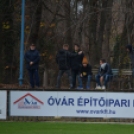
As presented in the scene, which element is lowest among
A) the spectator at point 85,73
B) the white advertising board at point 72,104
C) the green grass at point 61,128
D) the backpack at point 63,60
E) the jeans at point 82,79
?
the green grass at point 61,128

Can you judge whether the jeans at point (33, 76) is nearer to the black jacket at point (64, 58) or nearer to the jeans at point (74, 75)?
the black jacket at point (64, 58)

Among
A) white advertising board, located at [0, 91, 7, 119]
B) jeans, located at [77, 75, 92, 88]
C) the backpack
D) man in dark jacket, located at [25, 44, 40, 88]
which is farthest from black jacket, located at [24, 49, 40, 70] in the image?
white advertising board, located at [0, 91, 7, 119]

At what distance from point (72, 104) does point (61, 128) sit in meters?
2.21

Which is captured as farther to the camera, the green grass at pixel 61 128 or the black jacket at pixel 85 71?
the black jacket at pixel 85 71

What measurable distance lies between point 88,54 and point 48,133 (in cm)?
1733

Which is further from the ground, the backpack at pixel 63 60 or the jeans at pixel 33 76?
the backpack at pixel 63 60

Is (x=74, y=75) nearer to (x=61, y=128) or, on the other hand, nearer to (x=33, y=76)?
(x=33, y=76)

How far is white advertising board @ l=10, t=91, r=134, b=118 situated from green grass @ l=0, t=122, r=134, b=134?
72cm

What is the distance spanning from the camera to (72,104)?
2095 centimetres

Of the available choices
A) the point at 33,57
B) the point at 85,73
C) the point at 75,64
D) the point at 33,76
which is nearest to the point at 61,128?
the point at 75,64

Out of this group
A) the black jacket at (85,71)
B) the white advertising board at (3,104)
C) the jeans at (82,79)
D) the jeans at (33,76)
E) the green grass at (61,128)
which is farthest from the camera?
the black jacket at (85,71)

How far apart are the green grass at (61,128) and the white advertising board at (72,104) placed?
2.38 feet

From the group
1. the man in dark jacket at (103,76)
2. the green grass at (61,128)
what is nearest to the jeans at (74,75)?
the man in dark jacket at (103,76)

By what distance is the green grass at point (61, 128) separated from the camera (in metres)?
17.7
